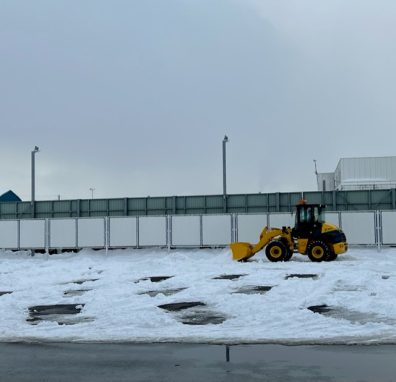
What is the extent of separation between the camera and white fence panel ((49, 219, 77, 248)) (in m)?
33.5

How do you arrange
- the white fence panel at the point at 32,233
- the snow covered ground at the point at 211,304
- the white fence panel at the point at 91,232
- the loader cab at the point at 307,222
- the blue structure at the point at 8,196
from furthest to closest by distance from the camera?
the blue structure at the point at 8,196 → the white fence panel at the point at 32,233 → the white fence panel at the point at 91,232 → the loader cab at the point at 307,222 → the snow covered ground at the point at 211,304

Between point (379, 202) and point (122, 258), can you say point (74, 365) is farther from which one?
point (379, 202)

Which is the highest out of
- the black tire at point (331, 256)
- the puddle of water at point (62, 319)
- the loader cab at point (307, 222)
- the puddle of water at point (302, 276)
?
the loader cab at point (307, 222)

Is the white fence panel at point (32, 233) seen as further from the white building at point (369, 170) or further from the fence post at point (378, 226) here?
the white building at point (369, 170)

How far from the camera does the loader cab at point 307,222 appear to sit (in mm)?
24312

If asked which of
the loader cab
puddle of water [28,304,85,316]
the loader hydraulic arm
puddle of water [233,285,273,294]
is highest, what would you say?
the loader cab

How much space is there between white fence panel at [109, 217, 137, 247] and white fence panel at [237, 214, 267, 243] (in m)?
5.86

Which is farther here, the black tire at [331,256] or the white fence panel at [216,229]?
the white fence panel at [216,229]

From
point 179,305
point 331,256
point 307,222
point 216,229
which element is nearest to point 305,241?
point 307,222

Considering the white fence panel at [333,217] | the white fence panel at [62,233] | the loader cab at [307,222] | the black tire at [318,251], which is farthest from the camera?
the white fence panel at [62,233]

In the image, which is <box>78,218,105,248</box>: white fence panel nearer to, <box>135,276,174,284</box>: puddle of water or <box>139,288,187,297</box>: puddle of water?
<box>135,276,174,284</box>: puddle of water

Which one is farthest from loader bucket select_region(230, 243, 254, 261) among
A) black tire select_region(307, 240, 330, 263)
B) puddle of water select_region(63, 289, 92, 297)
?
puddle of water select_region(63, 289, 92, 297)

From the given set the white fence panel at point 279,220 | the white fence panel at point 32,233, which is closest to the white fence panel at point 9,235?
the white fence panel at point 32,233

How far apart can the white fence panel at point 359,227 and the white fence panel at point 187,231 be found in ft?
25.3
